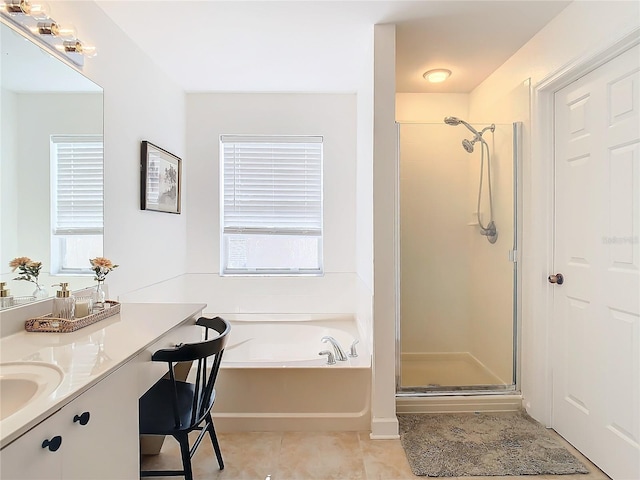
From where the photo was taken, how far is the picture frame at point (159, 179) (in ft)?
8.33

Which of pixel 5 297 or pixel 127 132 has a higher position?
pixel 127 132

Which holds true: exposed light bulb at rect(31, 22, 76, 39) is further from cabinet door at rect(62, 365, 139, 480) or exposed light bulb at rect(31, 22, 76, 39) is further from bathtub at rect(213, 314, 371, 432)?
bathtub at rect(213, 314, 371, 432)

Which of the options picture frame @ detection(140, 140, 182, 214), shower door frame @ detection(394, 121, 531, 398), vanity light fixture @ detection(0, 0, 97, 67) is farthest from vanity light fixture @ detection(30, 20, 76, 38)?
shower door frame @ detection(394, 121, 531, 398)

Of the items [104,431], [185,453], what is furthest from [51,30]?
[185,453]

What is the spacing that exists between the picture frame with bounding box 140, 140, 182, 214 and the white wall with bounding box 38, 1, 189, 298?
48 mm

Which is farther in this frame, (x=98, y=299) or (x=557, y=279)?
(x=557, y=279)

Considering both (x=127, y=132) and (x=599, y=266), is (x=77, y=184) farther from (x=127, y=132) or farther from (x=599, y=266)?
(x=599, y=266)

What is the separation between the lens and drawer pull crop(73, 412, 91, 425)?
0.96m

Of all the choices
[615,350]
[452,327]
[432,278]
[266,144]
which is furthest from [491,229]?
[266,144]

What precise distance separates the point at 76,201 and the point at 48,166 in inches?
9.5

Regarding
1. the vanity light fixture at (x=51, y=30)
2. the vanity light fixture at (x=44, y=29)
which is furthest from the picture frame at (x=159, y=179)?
the vanity light fixture at (x=51, y=30)

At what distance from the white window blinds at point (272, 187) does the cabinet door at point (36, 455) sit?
8.49ft

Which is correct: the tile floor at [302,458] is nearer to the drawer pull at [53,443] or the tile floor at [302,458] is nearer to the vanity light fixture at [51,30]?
the drawer pull at [53,443]

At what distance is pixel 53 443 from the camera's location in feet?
2.85
